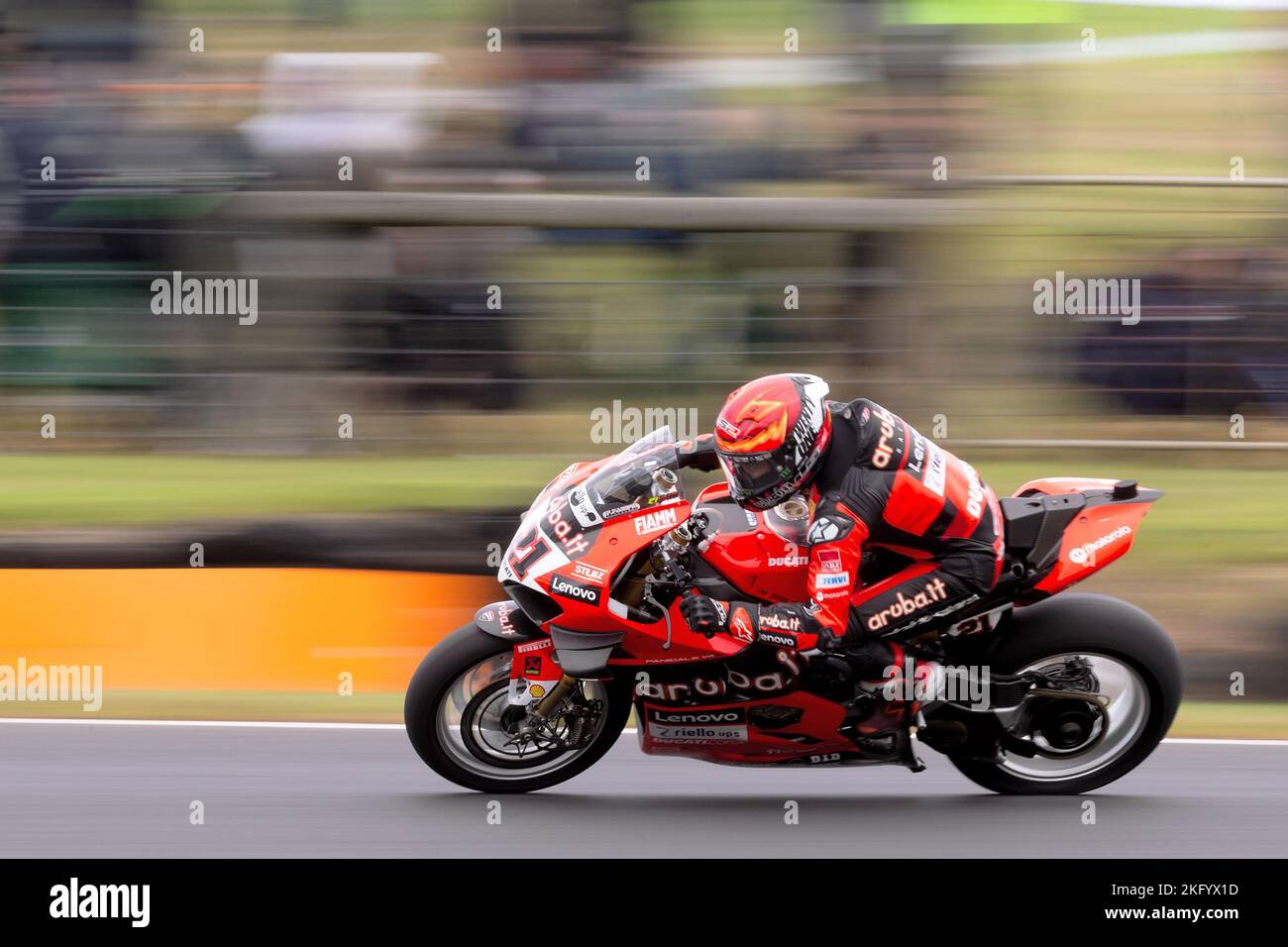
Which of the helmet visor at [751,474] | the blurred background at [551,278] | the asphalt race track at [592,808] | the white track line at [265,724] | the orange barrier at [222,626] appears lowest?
the asphalt race track at [592,808]

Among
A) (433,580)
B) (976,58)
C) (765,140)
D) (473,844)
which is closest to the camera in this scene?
(473,844)

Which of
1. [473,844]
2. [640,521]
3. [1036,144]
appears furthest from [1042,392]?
[473,844]

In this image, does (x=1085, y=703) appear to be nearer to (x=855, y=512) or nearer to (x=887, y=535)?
(x=887, y=535)

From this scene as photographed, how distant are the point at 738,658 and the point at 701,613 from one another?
0.38m

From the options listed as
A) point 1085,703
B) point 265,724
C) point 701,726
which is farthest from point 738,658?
point 265,724

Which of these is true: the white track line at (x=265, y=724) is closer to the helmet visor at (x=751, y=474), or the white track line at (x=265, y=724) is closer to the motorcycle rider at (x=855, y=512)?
the motorcycle rider at (x=855, y=512)

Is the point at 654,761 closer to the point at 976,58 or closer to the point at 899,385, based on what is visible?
the point at 899,385

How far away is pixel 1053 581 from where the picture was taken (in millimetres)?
4793

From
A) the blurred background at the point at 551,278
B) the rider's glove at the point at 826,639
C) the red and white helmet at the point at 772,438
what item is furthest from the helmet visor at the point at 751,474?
the blurred background at the point at 551,278

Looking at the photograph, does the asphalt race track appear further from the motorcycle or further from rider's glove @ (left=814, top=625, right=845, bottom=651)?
rider's glove @ (left=814, top=625, right=845, bottom=651)

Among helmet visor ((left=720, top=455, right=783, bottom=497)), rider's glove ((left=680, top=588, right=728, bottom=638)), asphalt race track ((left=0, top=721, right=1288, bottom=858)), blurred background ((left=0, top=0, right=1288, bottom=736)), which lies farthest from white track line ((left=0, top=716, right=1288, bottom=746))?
helmet visor ((left=720, top=455, right=783, bottom=497))

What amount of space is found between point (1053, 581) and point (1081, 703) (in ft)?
1.62

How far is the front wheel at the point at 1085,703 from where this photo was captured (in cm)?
484

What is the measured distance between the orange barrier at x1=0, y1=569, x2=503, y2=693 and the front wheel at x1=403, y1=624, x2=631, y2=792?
1902mm
